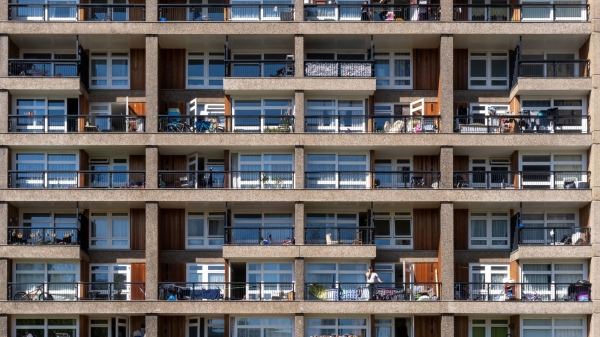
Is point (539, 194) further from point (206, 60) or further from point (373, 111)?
point (206, 60)

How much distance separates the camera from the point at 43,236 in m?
57.6

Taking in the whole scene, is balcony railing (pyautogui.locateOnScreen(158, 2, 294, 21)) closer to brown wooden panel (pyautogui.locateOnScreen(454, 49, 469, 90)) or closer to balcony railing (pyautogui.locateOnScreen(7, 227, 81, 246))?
brown wooden panel (pyautogui.locateOnScreen(454, 49, 469, 90))

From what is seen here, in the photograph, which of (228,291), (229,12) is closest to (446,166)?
(228,291)

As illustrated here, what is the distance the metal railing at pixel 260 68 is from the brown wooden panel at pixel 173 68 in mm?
2460

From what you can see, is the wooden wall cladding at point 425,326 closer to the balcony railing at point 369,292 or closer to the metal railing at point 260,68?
the balcony railing at point 369,292

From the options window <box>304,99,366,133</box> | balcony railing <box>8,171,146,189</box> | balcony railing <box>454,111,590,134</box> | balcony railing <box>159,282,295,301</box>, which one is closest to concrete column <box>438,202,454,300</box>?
balcony railing <box>454,111,590,134</box>

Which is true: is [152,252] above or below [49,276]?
above

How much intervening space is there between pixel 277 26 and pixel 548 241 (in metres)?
16.2

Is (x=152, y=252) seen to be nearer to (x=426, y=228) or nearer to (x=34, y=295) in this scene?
(x=34, y=295)

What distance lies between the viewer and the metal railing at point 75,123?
2292 inches

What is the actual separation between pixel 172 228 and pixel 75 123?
6774 mm

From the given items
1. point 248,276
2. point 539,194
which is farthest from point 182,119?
point 539,194

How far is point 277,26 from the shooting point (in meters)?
57.9

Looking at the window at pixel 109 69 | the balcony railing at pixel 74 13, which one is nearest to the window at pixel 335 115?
the window at pixel 109 69
